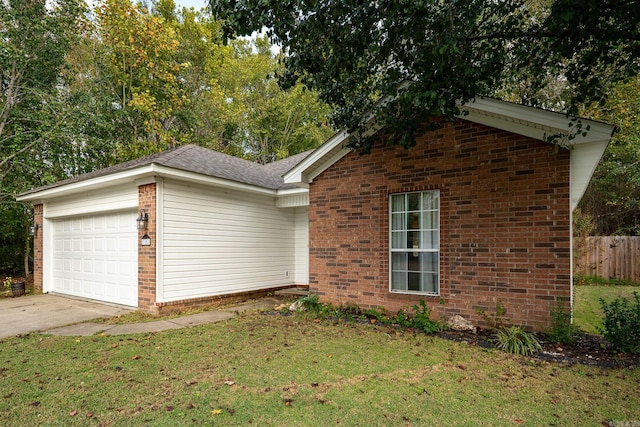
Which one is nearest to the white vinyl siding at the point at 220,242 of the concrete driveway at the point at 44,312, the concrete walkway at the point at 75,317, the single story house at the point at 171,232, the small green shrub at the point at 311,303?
the single story house at the point at 171,232

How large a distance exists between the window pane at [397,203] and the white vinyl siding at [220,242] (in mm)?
4502

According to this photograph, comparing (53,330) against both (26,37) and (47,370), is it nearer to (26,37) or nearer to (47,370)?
(47,370)

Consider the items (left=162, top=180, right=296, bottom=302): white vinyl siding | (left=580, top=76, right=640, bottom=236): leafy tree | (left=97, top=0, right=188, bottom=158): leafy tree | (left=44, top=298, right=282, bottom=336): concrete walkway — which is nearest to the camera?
(left=44, top=298, right=282, bottom=336): concrete walkway

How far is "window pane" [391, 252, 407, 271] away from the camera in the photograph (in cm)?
667

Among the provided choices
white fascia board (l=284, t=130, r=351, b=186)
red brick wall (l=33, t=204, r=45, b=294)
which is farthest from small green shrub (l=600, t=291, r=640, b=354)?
red brick wall (l=33, t=204, r=45, b=294)

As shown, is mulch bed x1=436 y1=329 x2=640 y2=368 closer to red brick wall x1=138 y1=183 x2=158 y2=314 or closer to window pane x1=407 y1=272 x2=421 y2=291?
window pane x1=407 y1=272 x2=421 y2=291

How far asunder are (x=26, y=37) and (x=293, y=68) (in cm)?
1259

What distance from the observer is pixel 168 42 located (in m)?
16.3

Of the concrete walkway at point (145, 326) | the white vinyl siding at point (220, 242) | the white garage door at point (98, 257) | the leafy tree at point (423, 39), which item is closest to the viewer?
the leafy tree at point (423, 39)

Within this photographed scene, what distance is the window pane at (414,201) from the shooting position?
6625 millimetres

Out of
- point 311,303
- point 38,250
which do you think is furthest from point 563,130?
point 38,250

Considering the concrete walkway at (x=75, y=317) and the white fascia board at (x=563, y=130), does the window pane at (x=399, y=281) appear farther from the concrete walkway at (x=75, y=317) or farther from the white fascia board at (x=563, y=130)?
the concrete walkway at (x=75, y=317)

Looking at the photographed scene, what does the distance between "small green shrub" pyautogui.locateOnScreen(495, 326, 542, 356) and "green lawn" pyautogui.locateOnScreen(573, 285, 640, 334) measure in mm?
1167

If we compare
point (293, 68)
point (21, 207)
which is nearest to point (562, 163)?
point (293, 68)
